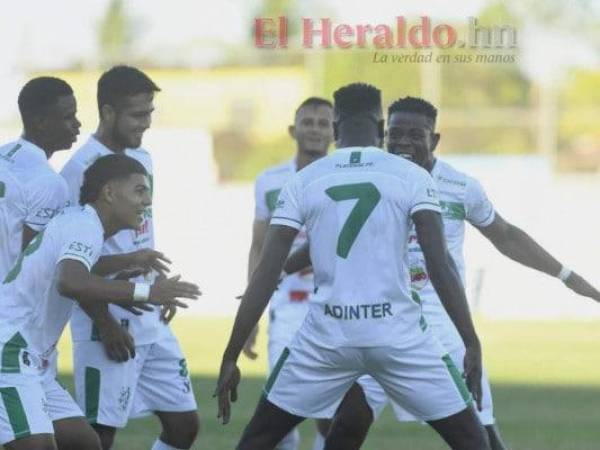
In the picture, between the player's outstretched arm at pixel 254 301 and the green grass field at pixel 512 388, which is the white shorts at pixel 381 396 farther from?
the green grass field at pixel 512 388

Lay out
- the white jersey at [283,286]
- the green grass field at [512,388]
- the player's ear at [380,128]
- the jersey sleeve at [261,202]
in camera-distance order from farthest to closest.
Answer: the green grass field at [512,388] → the jersey sleeve at [261,202] → the white jersey at [283,286] → the player's ear at [380,128]

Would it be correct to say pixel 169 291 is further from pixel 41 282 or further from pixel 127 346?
pixel 127 346

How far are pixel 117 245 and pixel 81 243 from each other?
1.64 m

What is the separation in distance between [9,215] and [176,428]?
5.87 feet

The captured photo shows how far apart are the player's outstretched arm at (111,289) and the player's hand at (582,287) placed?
2.83 m

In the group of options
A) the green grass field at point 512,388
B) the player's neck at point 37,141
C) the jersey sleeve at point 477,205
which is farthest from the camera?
the green grass field at point 512,388

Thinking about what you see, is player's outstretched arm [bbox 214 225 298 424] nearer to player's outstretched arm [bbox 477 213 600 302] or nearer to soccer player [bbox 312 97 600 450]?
soccer player [bbox 312 97 600 450]

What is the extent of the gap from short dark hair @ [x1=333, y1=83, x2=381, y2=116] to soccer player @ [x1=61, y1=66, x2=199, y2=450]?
154 cm

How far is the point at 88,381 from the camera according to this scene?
30.8 ft

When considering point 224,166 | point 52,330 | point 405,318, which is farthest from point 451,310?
point 224,166

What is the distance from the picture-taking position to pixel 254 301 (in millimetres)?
7789

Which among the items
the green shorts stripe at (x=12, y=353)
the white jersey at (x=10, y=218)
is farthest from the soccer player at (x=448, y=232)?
the green shorts stripe at (x=12, y=353)

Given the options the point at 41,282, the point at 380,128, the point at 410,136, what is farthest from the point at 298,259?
the point at 41,282

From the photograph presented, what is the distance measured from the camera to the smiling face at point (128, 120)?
9.57 metres
